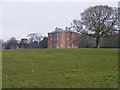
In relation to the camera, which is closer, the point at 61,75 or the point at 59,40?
the point at 61,75

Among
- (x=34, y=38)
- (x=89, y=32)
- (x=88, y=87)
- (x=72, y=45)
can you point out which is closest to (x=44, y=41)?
(x=34, y=38)

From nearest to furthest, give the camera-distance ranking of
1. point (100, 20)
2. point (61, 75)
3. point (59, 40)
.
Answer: point (61, 75) < point (100, 20) < point (59, 40)

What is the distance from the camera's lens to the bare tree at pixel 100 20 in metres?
45.4

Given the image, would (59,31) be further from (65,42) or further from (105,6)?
(105,6)

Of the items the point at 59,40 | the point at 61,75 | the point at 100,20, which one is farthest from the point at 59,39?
the point at 61,75

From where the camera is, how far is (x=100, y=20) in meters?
46.4

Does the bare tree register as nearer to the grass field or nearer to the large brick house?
the grass field

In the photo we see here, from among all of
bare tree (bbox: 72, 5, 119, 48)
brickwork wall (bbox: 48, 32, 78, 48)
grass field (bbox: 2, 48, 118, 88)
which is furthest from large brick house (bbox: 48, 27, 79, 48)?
grass field (bbox: 2, 48, 118, 88)

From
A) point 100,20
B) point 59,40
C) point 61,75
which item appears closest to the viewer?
point 61,75

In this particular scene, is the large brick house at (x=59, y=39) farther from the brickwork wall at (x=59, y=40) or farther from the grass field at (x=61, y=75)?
the grass field at (x=61, y=75)

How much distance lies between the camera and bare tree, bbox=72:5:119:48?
45.4m

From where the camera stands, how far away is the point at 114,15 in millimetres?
45688

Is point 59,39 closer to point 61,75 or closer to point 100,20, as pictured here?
point 100,20

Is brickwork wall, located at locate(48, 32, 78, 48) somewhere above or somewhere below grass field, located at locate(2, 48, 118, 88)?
above
